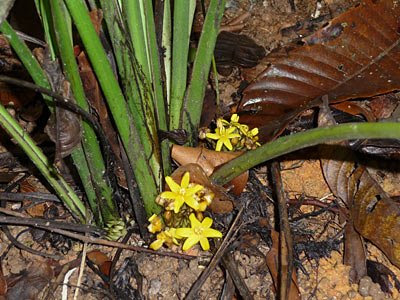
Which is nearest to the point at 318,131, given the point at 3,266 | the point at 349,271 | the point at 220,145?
the point at 220,145

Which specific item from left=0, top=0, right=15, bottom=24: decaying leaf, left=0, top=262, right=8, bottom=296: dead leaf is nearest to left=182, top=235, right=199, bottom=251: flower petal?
left=0, top=262, right=8, bottom=296: dead leaf

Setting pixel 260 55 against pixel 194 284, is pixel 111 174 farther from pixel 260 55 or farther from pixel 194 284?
pixel 260 55

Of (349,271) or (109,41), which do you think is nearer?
(109,41)

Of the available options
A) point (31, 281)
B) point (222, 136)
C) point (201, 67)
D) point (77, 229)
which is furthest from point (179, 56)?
point (31, 281)

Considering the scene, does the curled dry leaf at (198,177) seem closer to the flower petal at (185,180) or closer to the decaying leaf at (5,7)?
the flower petal at (185,180)

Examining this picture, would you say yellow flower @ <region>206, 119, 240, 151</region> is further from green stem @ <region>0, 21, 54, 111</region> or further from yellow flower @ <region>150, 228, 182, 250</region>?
green stem @ <region>0, 21, 54, 111</region>
